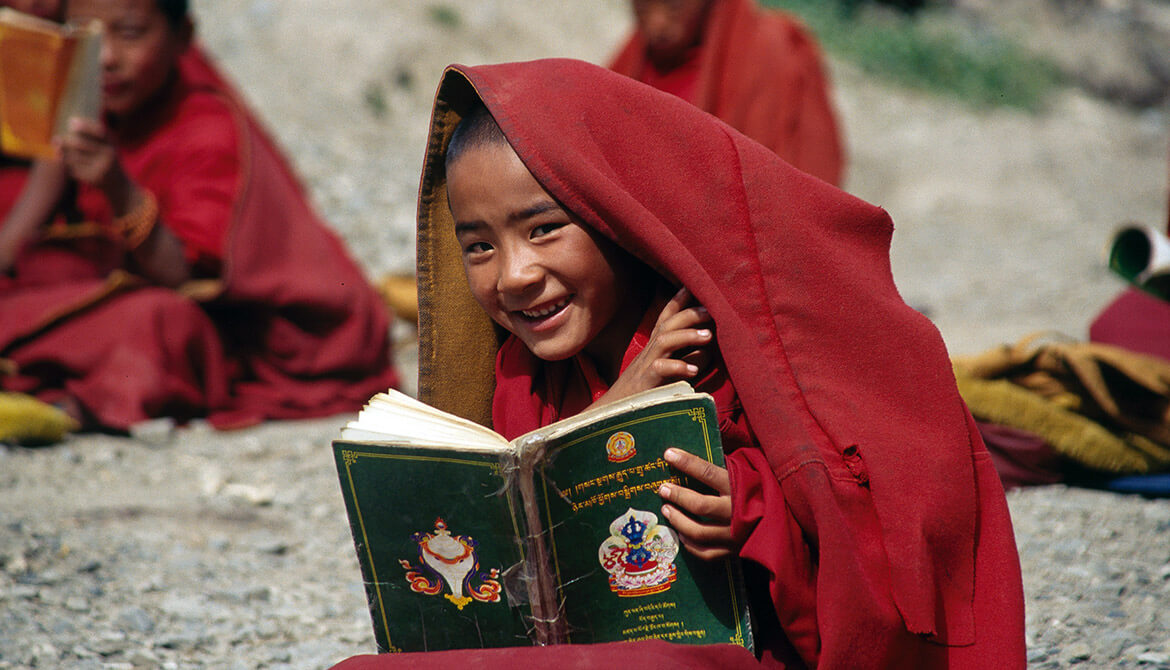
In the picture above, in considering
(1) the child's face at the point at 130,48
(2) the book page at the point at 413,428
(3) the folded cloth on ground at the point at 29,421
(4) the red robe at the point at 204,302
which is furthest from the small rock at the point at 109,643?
(1) the child's face at the point at 130,48

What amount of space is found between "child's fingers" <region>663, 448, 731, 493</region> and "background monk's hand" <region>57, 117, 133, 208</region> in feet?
10.9

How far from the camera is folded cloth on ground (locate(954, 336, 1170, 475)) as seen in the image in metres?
3.41

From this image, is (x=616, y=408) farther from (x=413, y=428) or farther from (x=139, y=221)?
(x=139, y=221)

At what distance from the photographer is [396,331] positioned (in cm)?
683

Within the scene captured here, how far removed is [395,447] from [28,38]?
325cm

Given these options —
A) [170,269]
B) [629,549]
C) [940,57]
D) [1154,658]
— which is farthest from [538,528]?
[940,57]

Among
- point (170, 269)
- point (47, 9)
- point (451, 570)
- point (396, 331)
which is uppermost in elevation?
point (47, 9)

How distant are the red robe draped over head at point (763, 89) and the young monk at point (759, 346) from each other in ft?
12.3

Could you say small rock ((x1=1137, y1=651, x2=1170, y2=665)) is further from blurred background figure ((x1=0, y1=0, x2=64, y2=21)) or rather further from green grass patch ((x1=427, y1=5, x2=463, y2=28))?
green grass patch ((x1=427, y1=5, x2=463, y2=28))

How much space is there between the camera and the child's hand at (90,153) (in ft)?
13.8

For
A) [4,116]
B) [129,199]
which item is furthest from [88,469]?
[4,116]

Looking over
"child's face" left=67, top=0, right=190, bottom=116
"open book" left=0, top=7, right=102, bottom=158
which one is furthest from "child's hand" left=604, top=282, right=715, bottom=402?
"child's face" left=67, top=0, right=190, bottom=116

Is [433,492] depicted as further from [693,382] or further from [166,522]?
[166,522]

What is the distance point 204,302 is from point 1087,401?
3603 mm
